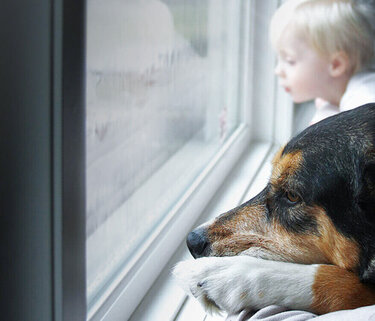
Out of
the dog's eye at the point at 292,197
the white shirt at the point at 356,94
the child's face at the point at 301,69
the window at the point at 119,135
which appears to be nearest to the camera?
the window at the point at 119,135

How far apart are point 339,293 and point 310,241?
7 cm

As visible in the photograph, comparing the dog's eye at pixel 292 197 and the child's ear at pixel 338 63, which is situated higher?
the child's ear at pixel 338 63

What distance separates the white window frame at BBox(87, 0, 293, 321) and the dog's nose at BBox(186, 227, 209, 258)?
147 mm

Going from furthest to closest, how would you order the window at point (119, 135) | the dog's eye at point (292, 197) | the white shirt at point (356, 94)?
the white shirt at point (356, 94), the dog's eye at point (292, 197), the window at point (119, 135)

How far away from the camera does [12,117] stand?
546 millimetres

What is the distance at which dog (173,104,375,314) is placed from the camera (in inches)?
23.9

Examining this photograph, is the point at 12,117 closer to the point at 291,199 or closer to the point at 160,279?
the point at 291,199

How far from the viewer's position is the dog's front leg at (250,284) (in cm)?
61

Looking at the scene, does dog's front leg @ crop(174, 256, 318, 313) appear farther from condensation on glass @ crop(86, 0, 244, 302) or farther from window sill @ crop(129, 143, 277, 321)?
condensation on glass @ crop(86, 0, 244, 302)

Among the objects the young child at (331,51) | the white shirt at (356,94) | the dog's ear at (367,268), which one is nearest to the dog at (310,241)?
the dog's ear at (367,268)

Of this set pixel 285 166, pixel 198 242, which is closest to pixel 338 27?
pixel 285 166

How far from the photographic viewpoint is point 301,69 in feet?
3.11

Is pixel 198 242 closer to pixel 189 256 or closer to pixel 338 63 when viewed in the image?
pixel 189 256

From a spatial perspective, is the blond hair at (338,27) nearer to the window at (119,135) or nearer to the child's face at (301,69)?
the child's face at (301,69)
